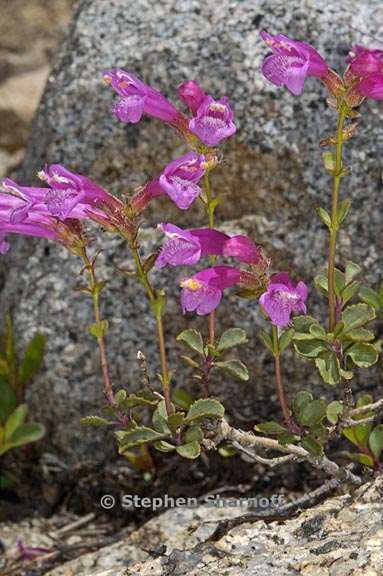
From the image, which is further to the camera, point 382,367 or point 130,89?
point 382,367

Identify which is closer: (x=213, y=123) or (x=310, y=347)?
(x=213, y=123)

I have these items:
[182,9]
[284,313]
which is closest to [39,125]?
[182,9]

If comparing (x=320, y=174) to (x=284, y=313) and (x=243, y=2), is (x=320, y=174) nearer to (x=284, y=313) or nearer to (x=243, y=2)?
(x=243, y=2)

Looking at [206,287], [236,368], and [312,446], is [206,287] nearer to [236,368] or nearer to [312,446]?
[236,368]

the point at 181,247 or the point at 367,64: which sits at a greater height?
the point at 367,64

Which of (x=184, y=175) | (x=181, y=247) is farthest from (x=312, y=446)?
(x=184, y=175)
